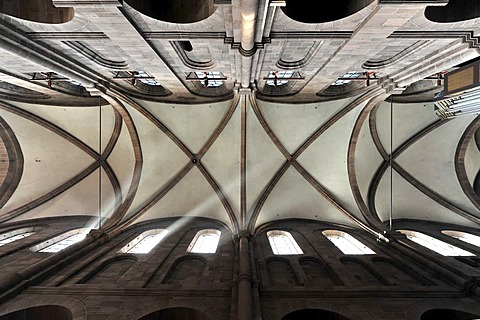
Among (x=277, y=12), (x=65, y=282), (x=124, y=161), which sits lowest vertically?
(x=65, y=282)

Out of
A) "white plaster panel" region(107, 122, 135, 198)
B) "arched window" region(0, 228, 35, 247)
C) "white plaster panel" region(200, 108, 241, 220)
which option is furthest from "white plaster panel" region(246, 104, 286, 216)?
"arched window" region(0, 228, 35, 247)

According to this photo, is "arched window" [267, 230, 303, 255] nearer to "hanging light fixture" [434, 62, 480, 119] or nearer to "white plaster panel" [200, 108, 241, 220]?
"white plaster panel" [200, 108, 241, 220]

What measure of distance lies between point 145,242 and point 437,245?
13.6 m

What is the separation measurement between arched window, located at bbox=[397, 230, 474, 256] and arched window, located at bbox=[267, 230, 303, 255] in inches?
232

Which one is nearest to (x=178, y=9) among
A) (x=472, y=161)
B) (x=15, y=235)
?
(x=15, y=235)

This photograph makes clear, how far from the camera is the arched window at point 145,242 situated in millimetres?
A: 12953

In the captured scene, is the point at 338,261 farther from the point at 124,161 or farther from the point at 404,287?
the point at 124,161

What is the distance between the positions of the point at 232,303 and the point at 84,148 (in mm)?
13661

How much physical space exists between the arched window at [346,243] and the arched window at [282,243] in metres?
1.89

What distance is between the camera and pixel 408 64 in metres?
10.5

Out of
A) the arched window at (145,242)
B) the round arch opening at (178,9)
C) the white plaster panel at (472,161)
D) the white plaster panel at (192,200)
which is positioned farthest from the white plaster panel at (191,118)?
the white plaster panel at (472,161)

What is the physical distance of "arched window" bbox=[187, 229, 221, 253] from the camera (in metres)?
13.1

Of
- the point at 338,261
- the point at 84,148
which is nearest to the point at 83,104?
the point at 84,148

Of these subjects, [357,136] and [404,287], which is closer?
[404,287]
